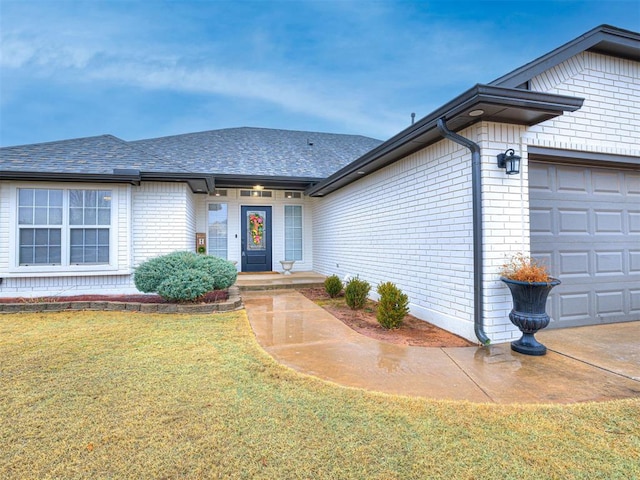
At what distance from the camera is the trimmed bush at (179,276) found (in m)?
5.64

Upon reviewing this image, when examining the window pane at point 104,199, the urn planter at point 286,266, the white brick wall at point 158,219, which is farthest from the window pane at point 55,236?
the urn planter at point 286,266

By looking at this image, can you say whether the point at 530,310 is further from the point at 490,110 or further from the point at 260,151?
the point at 260,151

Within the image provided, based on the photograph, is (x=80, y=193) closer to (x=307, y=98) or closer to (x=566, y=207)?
(x=566, y=207)

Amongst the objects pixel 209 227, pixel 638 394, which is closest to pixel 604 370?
pixel 638 394

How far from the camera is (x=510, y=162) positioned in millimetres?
3809

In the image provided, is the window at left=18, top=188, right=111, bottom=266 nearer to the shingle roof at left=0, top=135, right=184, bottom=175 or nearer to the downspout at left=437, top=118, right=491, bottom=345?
the shingle roof at left=0, top=135, right=184, bottom=175

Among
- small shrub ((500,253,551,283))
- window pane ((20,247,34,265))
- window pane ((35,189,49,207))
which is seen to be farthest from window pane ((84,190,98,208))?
small shrub ((500,253,551,283))

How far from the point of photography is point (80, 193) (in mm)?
6820

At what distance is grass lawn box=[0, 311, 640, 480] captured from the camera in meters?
1.73

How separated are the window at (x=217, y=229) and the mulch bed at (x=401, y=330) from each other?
18.0 ft

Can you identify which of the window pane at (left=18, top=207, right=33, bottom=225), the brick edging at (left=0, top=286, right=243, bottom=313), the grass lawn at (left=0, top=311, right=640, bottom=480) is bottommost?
the grass lawn at (left=0, top=311, right=640, bottom=480)

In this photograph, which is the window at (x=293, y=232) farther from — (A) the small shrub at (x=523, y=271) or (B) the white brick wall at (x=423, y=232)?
(A) the small shrub at (x=523, y=271)

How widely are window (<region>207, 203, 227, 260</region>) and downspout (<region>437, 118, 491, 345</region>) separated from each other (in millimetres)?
8186

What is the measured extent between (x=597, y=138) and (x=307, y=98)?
15.8 m
